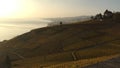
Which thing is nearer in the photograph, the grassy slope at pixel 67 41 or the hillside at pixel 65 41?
the hillside at pixel 65 41

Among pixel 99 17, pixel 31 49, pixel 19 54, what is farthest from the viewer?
pixel 99 17

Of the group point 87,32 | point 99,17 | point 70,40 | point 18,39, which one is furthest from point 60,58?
point 99,17

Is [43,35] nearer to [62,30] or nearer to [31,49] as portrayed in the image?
[62,30]

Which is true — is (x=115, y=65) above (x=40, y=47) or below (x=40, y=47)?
above

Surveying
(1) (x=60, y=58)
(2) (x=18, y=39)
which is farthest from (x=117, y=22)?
(1) (x=60, y=58)

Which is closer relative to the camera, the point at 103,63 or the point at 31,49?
the point at 103,63

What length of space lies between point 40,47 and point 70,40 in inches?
414

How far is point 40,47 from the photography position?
94.8 m

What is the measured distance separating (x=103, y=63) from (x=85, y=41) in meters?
80.5

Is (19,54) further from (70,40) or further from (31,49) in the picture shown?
(70,40)

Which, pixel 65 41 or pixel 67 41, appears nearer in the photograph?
pixel 67 41

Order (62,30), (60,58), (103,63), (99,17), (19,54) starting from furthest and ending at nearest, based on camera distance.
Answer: (99,17)
(62,30)
(19,54)
(60,58)
(103,63)

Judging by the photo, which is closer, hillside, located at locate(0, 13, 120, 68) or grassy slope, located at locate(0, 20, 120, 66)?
hillside, located at locate(0, 13, 120, 68)

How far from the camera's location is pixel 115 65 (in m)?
10.7
